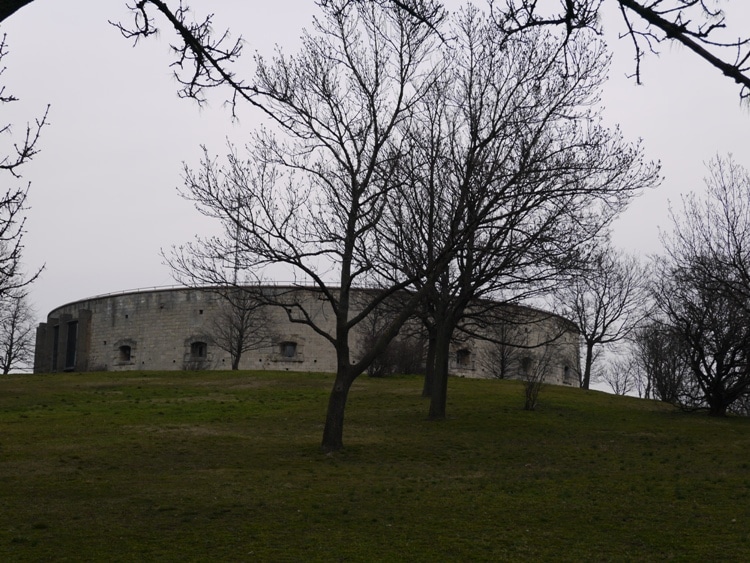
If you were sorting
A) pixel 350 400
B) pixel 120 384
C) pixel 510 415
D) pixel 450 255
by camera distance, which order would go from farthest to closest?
pixel 120 384, pixel 350 400, pixel 510 415, pixel 450 255

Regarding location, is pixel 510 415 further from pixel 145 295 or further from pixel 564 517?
pixel 145 295

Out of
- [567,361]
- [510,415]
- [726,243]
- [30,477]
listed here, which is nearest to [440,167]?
[510,415]

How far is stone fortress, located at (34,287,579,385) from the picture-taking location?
39469 millimetres

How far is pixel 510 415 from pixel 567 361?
2263 cm

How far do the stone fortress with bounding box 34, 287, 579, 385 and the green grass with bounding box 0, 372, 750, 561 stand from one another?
1818 centimetres

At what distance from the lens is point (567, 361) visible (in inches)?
1610

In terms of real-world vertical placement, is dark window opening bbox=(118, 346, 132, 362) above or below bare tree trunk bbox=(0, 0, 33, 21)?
below

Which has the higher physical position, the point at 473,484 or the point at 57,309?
the point at 57,309

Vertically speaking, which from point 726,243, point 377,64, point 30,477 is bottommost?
point 30,477

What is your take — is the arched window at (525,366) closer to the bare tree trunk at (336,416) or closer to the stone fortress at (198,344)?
the stone fortress at (198,344)

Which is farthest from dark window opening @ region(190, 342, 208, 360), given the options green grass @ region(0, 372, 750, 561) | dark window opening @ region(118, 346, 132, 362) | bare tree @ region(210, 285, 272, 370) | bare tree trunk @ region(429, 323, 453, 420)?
bare tree trunk @ region(429, 323, 453, 420)

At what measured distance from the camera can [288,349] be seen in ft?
131

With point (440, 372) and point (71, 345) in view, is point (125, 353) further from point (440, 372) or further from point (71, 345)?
point (440, 372)

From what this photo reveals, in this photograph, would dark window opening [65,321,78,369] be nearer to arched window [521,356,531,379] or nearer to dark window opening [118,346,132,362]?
dark window opening [118,346,132,362]
